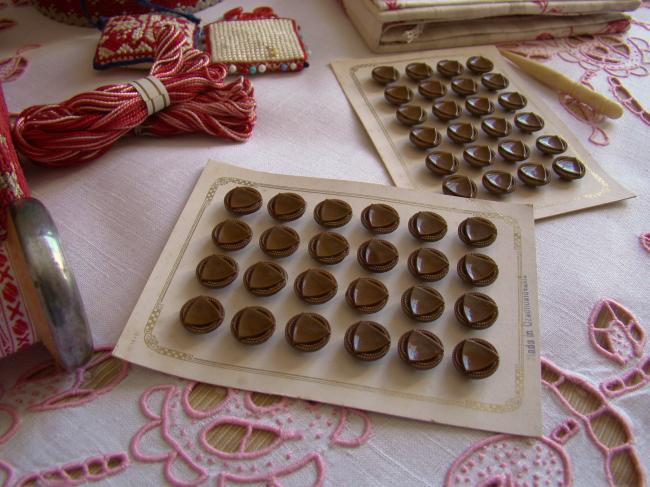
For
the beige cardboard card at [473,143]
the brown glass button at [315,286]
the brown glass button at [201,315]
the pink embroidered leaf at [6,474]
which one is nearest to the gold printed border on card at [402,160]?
the beige cardboard card at [473,143]

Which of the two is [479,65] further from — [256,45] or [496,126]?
[256,45]

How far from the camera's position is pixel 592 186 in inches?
28.9

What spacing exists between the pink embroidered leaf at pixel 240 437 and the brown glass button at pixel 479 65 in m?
0.63

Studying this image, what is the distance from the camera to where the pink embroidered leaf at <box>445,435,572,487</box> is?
487 mm

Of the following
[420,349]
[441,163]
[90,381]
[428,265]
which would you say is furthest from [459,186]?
[90,381]

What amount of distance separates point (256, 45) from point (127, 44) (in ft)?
0.61

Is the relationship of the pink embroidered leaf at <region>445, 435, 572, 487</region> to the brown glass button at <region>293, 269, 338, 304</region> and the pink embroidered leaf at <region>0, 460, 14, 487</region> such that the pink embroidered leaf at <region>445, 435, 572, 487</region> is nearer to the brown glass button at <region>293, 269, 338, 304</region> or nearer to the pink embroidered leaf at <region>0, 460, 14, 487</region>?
the brown glass button at <region>293, 269, 338, 304</region>

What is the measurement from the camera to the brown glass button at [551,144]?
2.46ft

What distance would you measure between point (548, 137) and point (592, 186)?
Answer: 89mm

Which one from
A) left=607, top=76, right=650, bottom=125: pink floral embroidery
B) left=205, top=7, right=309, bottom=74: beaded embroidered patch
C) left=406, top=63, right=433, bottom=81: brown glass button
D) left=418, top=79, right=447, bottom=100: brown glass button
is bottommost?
left=607, top=76, right=650, bottom=125: pink floral embroidery

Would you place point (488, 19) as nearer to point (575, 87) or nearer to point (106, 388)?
point (575, 87)

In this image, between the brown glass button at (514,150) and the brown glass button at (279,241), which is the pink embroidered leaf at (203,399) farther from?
the brown glass button at (514,150)

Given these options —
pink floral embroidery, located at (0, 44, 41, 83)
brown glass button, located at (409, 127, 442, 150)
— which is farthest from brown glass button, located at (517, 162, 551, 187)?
pink floral embroidery, located at (0, 44, 41, 83)

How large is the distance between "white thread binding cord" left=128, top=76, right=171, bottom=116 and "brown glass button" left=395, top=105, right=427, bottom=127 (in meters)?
0.31
